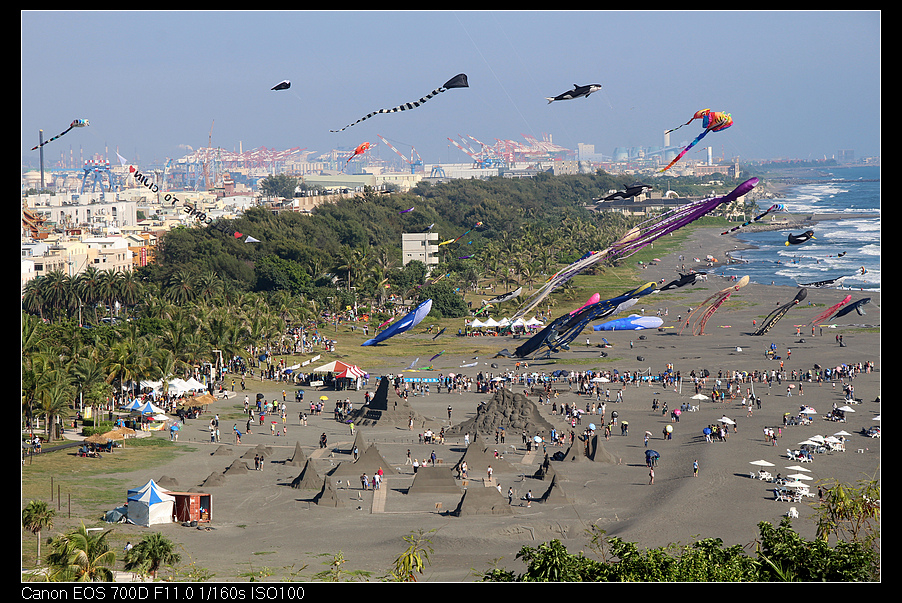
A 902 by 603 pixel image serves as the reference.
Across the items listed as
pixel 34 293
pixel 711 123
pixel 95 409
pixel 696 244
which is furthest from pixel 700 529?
pixel 696 244

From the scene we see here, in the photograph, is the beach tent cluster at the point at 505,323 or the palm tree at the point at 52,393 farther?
the beach tent cluster at the point at 505,323

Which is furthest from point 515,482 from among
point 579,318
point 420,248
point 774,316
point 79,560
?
point 420,248

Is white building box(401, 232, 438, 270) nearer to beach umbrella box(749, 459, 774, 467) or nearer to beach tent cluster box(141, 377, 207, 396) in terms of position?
beach tent cluster box(141, 377, 207, 396)

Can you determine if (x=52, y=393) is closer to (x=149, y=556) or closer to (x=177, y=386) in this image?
(x=177, y=386)

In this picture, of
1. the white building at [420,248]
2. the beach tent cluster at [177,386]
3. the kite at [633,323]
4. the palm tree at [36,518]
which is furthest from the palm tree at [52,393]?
the white building at [420,248]

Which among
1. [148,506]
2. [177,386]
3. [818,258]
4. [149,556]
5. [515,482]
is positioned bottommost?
[515,482]

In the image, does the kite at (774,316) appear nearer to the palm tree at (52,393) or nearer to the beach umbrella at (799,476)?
the beach umbrella at (799,476)

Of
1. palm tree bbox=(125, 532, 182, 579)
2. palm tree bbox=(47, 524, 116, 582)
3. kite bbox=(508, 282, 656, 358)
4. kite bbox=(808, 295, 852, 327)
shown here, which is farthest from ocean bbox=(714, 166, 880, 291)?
palm tree bbox=(47, 524, 116, 582)

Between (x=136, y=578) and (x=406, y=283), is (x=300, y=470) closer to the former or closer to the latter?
(x=136, y=578)
